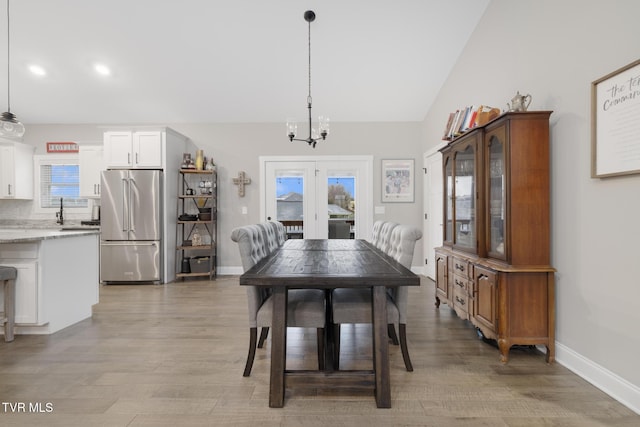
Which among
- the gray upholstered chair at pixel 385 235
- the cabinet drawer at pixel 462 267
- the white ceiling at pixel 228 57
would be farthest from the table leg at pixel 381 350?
the white ceiling at pixel 228 57

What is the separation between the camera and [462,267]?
2762mm

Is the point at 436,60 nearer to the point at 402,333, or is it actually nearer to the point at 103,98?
the point at 402,333

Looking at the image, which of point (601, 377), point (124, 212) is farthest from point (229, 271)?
point (601, 377)

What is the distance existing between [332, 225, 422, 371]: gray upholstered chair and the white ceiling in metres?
2.63

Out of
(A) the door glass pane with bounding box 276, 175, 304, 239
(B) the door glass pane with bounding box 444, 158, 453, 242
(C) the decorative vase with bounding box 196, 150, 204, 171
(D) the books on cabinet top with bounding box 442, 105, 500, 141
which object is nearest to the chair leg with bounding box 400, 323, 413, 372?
(B) the door glass pane with bounding box 444, 158, 453, 242

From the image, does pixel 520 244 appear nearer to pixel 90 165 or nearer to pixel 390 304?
pixel 390 304

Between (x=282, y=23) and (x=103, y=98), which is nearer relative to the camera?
(x=282, y=23)

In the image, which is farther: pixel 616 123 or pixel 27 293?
pixel 27 293

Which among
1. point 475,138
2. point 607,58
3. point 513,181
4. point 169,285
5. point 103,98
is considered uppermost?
point 103,98

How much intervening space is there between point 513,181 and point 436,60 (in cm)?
248

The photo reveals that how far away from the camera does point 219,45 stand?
12.7 ft

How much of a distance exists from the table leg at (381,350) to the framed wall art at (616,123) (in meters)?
1.48

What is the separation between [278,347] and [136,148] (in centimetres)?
427

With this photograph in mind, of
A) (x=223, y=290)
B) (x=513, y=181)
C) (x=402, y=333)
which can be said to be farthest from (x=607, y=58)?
(x=223, y=290)
